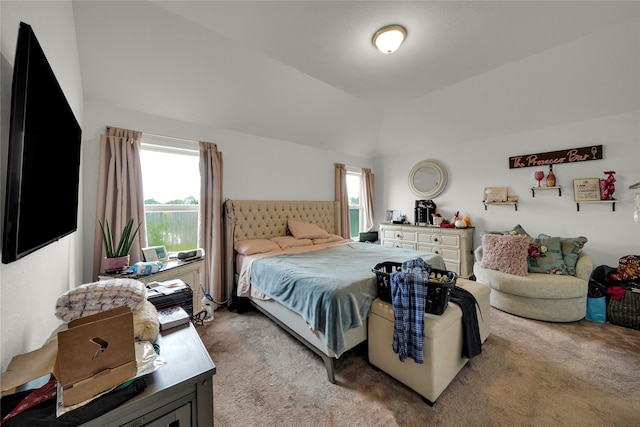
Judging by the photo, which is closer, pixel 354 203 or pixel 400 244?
pixel 400 244

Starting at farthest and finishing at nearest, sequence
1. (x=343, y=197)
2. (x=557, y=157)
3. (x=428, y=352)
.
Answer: (x=343, y=197), (x=557, y=157), (x=428, y=352)

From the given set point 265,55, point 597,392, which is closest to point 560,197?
point 597,392

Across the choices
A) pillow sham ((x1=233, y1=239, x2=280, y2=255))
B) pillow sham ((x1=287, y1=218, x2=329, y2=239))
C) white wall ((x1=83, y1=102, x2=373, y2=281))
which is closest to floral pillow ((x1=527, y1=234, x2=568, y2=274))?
pillow sham ((x1=287, y1=218, x2=329, y2=239))

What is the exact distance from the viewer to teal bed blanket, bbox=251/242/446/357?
177 centimetres

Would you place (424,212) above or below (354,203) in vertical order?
below

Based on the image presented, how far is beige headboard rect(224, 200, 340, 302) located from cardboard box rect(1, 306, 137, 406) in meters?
2.56

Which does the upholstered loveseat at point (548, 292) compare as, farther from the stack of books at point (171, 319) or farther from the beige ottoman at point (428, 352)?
the stack of books at point (171, 319)

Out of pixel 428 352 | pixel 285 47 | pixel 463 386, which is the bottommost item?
pixel 463 386

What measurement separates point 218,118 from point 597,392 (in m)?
4.59

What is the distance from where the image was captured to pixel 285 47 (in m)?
2.49

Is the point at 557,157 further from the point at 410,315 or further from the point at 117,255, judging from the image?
the point at 117,255

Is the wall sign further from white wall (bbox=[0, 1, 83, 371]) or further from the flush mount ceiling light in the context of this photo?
white wall (bbox=[0, 1, 83, 371])

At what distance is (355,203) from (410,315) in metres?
3.99

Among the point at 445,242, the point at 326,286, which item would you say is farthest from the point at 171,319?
the point at 445,242
